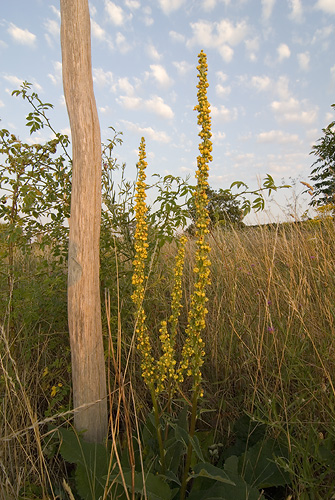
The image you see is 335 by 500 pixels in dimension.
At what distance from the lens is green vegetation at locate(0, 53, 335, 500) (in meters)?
1.36

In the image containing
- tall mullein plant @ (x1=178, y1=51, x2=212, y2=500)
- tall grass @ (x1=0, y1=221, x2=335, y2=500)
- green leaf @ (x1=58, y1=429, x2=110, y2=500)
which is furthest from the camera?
tall grass @ (x1=0, y1=221, x2=335, y2=500)

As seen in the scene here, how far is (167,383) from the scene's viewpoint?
2326 mm

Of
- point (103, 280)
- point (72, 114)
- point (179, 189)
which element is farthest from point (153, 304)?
point (72, 114)

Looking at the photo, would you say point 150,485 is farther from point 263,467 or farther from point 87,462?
point 263,467

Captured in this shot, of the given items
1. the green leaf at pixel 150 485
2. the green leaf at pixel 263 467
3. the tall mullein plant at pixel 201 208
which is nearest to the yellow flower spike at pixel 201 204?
the tall mullein plant at pixel 201 208

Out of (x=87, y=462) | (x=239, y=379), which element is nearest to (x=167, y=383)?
(x=239, y=379)

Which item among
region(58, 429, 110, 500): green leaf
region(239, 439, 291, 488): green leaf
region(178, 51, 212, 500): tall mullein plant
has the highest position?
region(178, 51, 212, 500): tall mullein plant

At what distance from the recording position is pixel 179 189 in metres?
2.11

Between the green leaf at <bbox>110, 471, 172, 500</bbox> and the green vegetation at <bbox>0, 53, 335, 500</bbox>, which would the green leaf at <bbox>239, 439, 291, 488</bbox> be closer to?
the green vegetation at <bbox>0, 53, 335, 500</bbox>

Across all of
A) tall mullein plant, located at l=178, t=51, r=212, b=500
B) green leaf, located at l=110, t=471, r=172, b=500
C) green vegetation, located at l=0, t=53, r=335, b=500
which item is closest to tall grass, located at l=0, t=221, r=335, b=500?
green vegetation, located at l=0, t=53, r=335, b=500

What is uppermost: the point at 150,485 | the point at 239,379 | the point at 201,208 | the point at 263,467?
the point at 201,208

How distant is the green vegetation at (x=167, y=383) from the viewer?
1.36 meters

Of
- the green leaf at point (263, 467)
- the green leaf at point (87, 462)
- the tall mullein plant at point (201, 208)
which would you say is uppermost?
the tall mullein plant at point (201, 208)

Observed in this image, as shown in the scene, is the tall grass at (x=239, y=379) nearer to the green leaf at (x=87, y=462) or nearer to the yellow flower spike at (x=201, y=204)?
the green leaf at (x=87, y=462)
